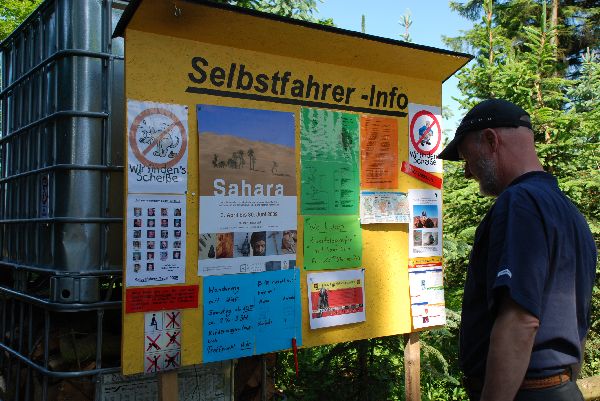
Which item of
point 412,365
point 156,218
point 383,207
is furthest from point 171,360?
point 412,365

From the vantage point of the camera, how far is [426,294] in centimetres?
373

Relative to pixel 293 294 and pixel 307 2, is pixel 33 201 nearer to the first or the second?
pixel 293 294

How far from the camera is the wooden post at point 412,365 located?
149 inches

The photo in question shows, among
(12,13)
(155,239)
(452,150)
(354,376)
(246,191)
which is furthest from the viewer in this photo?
(12,13)

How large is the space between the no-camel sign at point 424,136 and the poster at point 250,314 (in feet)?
4.13

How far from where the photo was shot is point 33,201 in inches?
126

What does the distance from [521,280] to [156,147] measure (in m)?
1.77

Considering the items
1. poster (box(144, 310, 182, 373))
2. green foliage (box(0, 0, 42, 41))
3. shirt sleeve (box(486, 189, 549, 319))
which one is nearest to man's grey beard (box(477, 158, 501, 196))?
shirt sleeve (box(486, 189, 549, 319))

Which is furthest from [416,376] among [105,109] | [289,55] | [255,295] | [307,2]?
[307,2]

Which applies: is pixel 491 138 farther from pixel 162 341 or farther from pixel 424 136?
pixel 162 341

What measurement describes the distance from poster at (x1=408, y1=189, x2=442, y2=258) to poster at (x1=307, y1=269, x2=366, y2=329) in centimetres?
50

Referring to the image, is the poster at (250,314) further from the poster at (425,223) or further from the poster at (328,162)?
the poster at (425,223)

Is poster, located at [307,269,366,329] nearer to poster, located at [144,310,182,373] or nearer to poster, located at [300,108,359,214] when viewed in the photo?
poster, located at [300,108,359,214]

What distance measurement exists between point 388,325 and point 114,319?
1744 millimetres
